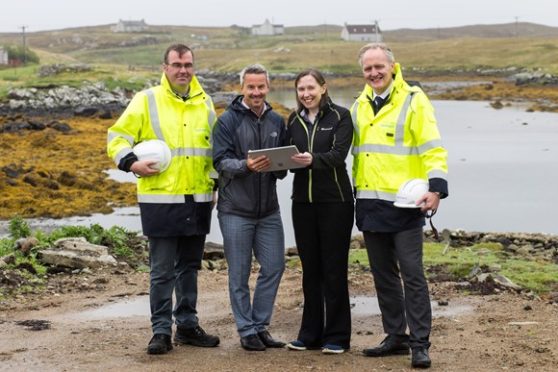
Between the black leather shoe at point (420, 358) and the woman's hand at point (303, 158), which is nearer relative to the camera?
the black leather shoe at point (420, 358)

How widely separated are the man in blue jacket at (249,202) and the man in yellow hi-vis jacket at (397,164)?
72cm

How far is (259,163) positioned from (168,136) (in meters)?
0.80

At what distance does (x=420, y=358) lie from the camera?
7.00 metres

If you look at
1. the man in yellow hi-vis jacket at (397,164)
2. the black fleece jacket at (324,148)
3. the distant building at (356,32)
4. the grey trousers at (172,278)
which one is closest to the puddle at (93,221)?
the grey trousers at (172,278)

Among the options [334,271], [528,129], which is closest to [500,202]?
[334,271]

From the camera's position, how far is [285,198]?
73.3 ft

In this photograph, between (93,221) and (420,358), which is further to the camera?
(93,221)

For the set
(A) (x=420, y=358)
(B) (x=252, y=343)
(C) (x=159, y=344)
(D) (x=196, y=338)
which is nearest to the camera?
(A) (x=420, y=358)

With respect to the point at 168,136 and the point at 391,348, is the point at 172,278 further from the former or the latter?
the point at 391,348

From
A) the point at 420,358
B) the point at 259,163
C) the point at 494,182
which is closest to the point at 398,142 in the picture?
the point at 259,163

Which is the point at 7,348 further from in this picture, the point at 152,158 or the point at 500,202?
the point at 500,202

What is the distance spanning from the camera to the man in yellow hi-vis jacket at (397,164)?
707 cm

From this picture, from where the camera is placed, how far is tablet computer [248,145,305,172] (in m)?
7.05

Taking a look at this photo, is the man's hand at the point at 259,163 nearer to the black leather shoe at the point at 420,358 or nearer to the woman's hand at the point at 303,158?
the woman's hand at the point at 303,158
